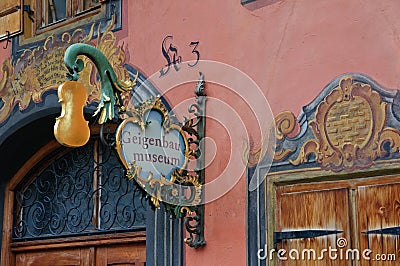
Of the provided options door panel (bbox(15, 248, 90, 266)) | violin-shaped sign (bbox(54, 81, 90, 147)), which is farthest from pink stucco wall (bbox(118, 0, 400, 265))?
door panel (bbox(15, 248, 90, 266))

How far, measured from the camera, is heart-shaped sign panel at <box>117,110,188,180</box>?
4.77 meters

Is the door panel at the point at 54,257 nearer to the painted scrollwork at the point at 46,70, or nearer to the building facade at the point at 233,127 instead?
the building facade at the point at 233,127

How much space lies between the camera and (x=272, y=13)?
5203 millimetres

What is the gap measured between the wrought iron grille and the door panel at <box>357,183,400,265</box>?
6.55 feet

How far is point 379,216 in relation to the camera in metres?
4.48

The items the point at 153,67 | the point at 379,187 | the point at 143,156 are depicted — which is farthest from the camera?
the point at 153,67

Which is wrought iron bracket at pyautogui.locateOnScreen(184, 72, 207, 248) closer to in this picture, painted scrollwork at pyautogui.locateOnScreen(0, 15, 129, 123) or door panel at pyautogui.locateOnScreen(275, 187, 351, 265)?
door panel at pyautogui.locateOnScreen(275, 187, 351, 265)

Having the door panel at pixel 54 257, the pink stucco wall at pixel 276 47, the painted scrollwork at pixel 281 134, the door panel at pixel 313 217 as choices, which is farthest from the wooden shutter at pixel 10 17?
the door panel at pixel 313 217

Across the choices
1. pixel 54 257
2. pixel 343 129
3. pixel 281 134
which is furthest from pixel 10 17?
pixel 343 129

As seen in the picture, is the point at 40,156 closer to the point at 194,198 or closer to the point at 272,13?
the point at 194,198

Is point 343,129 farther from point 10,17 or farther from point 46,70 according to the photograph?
point 10,17

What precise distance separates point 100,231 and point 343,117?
2442mm

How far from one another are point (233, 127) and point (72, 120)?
120cm

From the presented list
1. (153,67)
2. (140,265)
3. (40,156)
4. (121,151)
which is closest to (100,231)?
(140,265)
